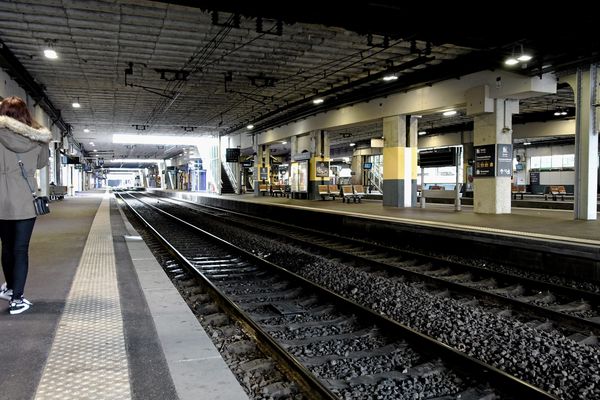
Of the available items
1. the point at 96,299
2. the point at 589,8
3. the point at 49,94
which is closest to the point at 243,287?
the point at 96,299

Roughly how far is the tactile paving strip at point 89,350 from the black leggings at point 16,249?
525 mm

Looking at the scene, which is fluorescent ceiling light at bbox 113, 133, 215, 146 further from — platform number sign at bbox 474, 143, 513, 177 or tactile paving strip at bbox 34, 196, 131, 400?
tactile paving strip at bbox 34, 196, 131, 400

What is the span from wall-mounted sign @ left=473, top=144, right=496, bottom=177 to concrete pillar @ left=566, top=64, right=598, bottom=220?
2.63 m

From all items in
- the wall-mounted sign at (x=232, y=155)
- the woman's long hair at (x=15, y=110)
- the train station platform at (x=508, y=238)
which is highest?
the wall-mounted sign at (x=232, y=155)

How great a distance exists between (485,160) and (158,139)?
35.0 meters

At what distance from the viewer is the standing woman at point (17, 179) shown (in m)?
4.09

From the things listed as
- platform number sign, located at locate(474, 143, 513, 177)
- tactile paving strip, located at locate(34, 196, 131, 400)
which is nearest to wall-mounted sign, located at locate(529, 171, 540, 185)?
platform number sign, located at locate(474, 143, 513, 177)

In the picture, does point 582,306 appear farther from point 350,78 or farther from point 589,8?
point 350,78

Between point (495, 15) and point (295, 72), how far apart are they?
32.7 feet

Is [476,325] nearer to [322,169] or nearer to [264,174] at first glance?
[322,169]

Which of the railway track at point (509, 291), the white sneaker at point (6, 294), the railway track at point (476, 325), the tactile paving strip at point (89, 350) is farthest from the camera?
the railway track at point (509, 291)

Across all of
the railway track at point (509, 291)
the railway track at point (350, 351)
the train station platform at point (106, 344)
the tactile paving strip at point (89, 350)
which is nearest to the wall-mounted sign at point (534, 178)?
the railway track at point (509, 291)

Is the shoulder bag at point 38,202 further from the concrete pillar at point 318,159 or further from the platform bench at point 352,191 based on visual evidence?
the concrete pillar at point 318,159

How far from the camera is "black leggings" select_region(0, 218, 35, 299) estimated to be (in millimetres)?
4207
